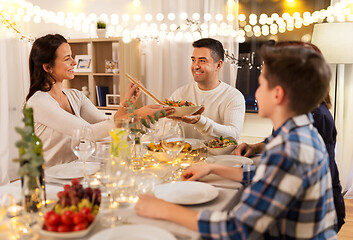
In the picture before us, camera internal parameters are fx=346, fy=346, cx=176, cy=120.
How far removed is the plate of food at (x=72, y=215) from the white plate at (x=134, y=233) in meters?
0.05

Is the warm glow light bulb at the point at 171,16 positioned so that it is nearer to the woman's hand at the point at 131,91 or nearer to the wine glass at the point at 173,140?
the woman's hand at the point at 131,91

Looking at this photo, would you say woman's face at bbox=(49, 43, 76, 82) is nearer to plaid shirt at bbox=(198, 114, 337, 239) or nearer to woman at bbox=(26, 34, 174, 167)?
woman at bbox=(26, 34, 174, 167)

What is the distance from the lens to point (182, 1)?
12.9ft

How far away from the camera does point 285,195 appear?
93cm

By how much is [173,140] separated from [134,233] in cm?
64

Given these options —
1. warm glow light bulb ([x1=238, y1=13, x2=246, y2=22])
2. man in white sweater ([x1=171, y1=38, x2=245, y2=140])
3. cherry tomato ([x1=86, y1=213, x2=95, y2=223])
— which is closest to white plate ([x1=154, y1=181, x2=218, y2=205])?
cherry tomato ([x1=86, y1=213, x2=95, y2=223])

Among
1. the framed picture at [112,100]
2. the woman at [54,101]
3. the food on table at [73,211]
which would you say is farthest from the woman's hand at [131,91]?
the framed picture at [112,100]

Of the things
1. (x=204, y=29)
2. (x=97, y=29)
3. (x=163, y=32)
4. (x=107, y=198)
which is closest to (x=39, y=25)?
(x=97, y=29)

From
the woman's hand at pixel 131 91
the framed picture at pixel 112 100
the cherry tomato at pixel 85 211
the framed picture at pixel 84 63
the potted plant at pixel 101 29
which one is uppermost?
the potted plant at pixel 101 29

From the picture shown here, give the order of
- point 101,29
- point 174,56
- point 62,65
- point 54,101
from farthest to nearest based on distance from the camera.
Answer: point 101,29, point 174,56, point 62,65, point 54,101

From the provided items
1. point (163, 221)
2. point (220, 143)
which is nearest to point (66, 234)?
point (163, 221)

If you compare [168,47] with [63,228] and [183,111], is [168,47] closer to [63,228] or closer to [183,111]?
[183,111]

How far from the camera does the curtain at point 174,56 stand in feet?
12.3

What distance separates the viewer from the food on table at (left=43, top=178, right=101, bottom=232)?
93cm
